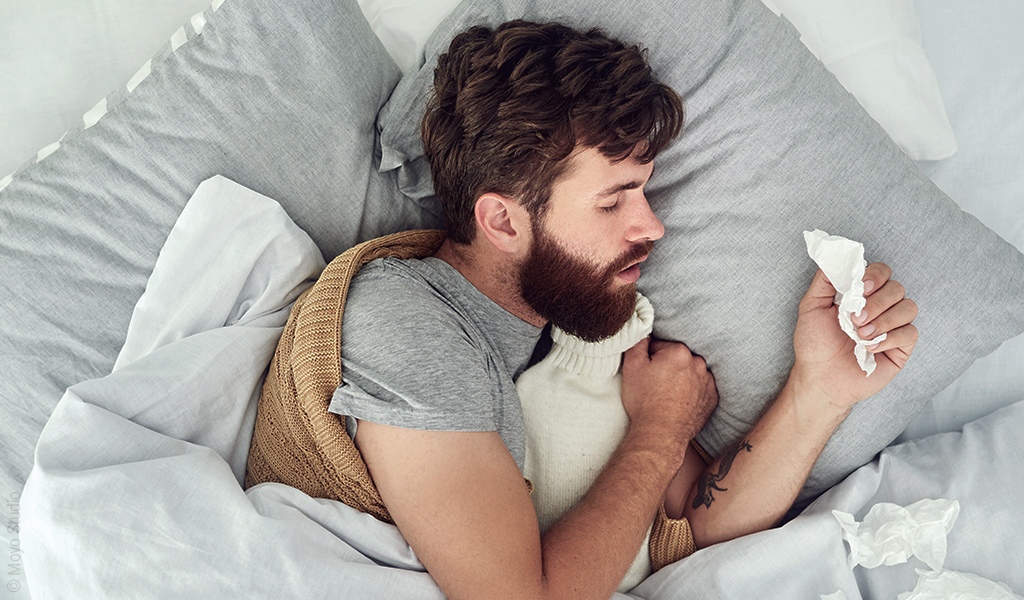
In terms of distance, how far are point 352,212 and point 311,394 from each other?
1.42ft

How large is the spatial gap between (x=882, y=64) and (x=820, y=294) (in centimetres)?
57

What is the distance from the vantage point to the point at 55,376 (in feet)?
3.68

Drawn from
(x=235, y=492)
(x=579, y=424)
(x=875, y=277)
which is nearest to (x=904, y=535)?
(x=875, y=277)

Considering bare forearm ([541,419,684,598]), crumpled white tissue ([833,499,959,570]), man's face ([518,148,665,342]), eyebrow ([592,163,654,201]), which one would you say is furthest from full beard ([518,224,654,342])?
crumpled white tissue ([833,499,959,570])

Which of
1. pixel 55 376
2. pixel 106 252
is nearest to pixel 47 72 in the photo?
pixel 106 252

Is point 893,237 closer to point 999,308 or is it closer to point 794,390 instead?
point 999,308

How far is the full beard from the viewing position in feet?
3.84

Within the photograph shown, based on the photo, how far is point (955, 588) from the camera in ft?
3.42

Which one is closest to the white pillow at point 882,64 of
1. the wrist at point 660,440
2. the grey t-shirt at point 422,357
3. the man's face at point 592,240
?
the man's face at point 592,240

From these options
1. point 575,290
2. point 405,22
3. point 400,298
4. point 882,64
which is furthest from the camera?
point 405,22

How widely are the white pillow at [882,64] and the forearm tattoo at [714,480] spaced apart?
72cm

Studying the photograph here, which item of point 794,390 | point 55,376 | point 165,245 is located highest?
point 165,245

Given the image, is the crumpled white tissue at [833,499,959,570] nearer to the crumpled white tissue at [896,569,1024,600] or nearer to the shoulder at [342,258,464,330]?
the crumpled white tissue at [896,569,1024,600]

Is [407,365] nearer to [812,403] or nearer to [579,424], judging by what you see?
[579,424]
